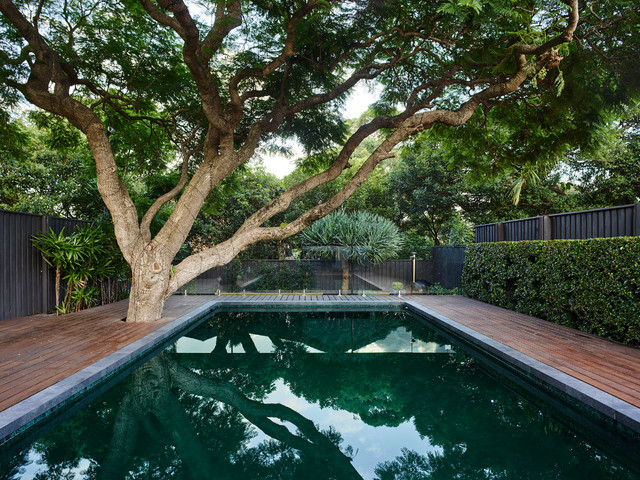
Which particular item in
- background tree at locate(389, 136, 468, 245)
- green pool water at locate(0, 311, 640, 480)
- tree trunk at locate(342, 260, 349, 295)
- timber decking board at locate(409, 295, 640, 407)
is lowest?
green pool water at locate(0, 311, 640, 480)

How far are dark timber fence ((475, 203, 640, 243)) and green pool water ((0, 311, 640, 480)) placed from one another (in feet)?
9.98

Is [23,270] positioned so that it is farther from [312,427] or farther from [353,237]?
[353,237]

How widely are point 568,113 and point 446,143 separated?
236cm

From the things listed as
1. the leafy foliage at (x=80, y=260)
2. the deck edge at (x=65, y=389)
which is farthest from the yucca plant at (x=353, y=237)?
the deck edge at (x=65, y=389)

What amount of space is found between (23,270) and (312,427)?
6.02 metres

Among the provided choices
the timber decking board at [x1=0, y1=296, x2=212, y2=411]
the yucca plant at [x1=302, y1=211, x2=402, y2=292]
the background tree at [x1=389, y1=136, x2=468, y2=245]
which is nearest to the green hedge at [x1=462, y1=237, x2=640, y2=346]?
the yucca plant at [x1=302, y1=211, x2=402, y2=292]

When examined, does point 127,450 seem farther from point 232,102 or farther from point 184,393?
point 232,102

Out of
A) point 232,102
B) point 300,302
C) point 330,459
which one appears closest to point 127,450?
point 330,459

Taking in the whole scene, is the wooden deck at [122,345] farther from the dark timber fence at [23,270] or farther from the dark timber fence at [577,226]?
the dark timber fence at [577,226]

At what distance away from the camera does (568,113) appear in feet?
23.1

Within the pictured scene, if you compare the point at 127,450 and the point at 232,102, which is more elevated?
the point at 232,102

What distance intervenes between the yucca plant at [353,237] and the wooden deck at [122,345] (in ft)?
9.85

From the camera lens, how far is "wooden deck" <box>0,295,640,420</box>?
3.21m

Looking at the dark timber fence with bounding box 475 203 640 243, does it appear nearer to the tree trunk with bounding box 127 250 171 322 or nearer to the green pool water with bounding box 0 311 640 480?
the green pool water with bounding box 0 311 640 480
